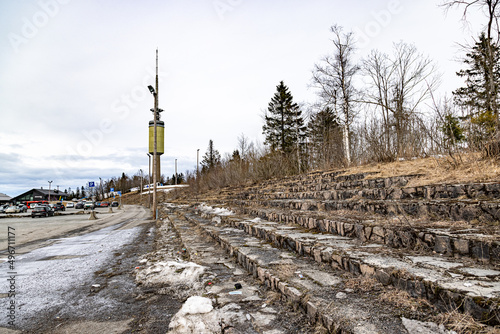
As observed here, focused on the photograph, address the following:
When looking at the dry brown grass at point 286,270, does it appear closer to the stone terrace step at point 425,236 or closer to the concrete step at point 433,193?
the stone terrace step at point 425,236

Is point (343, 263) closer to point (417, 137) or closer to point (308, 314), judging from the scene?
point (308, 314)

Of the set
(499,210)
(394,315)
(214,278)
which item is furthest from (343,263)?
(499,210)

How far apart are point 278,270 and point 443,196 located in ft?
8.96

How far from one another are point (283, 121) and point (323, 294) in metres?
27.4

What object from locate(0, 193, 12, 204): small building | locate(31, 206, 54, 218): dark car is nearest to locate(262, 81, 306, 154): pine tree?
locate(31, 206, 54, 218): dark car

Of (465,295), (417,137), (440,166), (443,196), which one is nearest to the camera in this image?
(465,295)

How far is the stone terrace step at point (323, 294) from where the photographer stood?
1.57 metres

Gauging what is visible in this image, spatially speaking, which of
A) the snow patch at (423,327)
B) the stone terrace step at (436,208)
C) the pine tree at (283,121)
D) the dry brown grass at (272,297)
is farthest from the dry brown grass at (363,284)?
the pine tree at (283,121)

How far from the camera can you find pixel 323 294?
2018 mm

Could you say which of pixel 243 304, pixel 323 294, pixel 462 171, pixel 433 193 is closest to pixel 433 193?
pixel 433 193

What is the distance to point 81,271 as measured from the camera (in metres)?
4.01

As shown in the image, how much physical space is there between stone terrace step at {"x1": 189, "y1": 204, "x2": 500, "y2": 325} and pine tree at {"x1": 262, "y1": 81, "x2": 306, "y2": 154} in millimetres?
25212

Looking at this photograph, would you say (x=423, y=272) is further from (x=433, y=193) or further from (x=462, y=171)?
(x=462, y=171)

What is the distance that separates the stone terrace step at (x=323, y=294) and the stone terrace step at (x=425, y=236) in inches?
31.5
